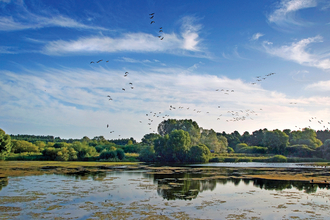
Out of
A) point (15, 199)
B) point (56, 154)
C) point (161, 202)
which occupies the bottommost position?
point (161, 202)

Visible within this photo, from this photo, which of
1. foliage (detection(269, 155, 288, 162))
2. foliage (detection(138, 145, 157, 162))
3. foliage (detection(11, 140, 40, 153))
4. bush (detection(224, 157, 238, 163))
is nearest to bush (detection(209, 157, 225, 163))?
bush (detection(224, 157, 238, 163))

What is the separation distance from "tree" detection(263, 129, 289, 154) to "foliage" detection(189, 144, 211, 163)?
167 ft

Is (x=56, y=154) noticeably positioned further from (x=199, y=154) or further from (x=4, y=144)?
(x=199, y=154)

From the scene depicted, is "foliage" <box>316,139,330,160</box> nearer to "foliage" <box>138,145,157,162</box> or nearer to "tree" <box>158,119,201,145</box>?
"tree" <box>158,119,201,145</box>

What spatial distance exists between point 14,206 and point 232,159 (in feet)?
291

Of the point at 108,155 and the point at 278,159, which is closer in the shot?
the point at 108,155

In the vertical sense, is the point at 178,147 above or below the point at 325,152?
above

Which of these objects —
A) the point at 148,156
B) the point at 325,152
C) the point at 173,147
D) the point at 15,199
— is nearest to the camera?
the point at 15,199

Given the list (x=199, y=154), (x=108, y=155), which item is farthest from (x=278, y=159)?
(x=108, y=155)

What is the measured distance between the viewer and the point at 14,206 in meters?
21.1

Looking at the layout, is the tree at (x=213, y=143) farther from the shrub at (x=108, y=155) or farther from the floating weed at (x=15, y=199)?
the floating weed at (x=15, y=199)

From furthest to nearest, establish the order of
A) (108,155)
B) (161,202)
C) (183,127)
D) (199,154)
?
(183,127) → (108,155) → (199,154) → (161,202)

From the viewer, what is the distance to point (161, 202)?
77.7 ft

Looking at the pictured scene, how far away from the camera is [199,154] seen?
310ft
